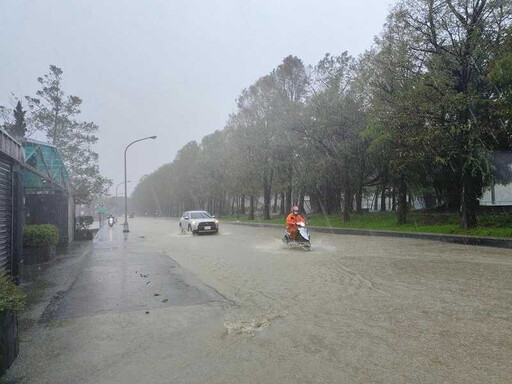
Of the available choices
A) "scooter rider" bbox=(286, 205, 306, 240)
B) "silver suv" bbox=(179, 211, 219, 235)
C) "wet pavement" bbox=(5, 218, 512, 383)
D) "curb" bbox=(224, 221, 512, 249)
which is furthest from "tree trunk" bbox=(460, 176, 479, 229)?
"silver suv" bbox=(179, 211, 219, 235)

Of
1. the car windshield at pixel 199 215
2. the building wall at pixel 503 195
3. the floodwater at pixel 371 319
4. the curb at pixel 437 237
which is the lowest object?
the floodwater at pixel 371 319

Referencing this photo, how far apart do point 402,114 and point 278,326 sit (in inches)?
602

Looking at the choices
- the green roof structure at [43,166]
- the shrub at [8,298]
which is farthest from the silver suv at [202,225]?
the shrub at [8,298]

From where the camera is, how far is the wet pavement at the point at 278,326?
4238mm

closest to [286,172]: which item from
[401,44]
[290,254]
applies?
[401,44]

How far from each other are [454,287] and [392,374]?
458 cm

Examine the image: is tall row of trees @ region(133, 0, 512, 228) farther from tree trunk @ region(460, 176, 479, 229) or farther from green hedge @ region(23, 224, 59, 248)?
green hedge @ region(23, 224, 59, 248)

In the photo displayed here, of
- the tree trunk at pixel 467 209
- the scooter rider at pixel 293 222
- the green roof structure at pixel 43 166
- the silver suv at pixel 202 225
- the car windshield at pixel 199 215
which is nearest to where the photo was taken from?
the green roof structure at pixel 43 166

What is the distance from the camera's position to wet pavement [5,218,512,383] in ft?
13.9

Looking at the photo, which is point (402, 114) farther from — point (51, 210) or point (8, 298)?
point (8, 298)

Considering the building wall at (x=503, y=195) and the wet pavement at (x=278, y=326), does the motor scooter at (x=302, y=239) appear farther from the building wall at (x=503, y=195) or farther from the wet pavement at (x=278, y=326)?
the building wall at (x=503, y=195)

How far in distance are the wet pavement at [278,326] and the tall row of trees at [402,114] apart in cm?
905

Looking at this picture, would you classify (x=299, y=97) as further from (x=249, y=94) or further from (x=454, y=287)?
(x=454, y=287)

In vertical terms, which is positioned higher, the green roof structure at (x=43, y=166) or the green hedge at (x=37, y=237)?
the green roof structure at (x=43, y=166)
